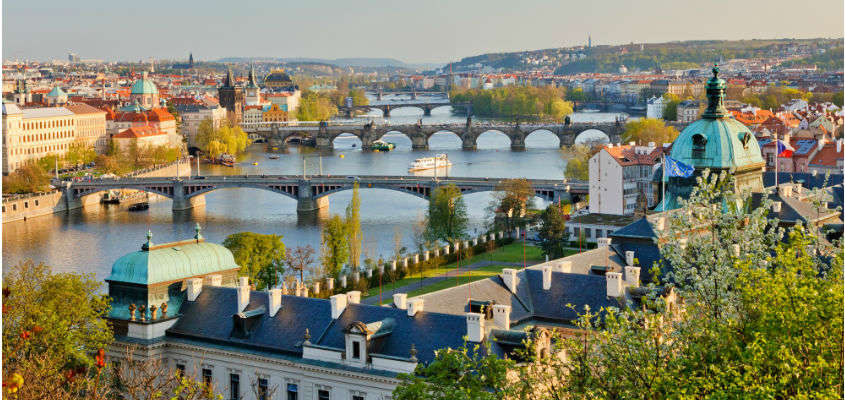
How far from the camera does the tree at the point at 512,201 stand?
5284cm

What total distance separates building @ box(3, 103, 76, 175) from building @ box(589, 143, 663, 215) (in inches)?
1698

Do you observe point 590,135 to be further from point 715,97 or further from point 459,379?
point 459,379

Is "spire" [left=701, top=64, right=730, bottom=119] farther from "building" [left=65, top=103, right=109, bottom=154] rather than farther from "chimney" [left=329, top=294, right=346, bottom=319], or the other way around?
"building" [left=65, top=103, right=109, bottom=154]

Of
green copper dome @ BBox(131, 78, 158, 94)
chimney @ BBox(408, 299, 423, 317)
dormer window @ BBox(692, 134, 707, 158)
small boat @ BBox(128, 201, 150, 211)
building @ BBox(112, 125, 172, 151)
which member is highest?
green copper dome @ BBox(131, 78, 158, 94)

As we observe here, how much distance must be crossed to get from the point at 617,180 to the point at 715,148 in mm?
23306

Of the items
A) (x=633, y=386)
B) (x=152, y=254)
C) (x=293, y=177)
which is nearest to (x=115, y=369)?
(x=152, y=254)

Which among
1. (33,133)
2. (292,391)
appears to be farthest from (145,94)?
(292,391)

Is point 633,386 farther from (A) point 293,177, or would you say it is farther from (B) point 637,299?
(A) point 293,177

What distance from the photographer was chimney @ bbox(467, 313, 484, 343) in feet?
66.3

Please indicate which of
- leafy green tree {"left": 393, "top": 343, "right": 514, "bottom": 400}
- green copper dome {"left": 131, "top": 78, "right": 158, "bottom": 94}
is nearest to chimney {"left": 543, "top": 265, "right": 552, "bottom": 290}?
leafy green tree {"left": 393, "top": 343, "right": 514, "bottom": 400}

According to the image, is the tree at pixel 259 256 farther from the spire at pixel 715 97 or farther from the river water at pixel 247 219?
the spire at pixel 715 97

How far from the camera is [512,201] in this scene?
5453 cm

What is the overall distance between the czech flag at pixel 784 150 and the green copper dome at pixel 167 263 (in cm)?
4462

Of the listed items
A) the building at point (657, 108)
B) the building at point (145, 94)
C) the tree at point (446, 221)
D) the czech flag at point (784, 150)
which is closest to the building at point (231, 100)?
the building at point (145, 94)
